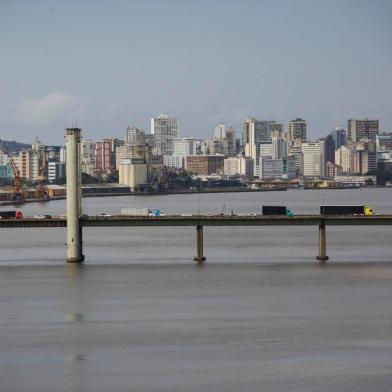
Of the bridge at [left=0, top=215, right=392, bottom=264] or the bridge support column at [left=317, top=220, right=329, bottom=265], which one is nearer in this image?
the bridge support column at [left=317, top=220, right=329, bottom=265]

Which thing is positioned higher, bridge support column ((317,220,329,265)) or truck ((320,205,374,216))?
Result: truck ((320,205,374,216))

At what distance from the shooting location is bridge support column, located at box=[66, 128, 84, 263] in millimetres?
51938

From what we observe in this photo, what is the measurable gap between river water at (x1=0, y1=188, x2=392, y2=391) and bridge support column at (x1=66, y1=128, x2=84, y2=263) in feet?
2.48

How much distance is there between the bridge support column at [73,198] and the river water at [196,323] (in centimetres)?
76

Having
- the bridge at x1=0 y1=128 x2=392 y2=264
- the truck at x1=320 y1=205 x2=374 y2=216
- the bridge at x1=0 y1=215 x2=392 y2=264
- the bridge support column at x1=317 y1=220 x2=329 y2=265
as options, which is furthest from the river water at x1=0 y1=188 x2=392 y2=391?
the truck at x1=320 y1=205 x2=374 y2=216

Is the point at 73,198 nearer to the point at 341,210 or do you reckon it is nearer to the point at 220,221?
the point at 220,221

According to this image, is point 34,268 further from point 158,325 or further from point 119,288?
point 158,325

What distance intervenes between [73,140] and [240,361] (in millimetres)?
25289

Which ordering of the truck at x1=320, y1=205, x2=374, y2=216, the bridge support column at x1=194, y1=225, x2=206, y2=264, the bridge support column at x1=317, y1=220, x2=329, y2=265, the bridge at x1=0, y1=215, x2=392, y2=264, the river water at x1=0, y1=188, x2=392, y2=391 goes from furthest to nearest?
the truck at x1=320, y1=205, x2=374, y2=216
the bridge at x1=0, y1=215, x2=392, y2=264
the bridge support column at x1=317, y1=220, x2=329, y2=265
the bridge support column at x1=194, y1=225, x2=206, y2=264
the river water at x1=0, y1=188, x2=392, y2=391

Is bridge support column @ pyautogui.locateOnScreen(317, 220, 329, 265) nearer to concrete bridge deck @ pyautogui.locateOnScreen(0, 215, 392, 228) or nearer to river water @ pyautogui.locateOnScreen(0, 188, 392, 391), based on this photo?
concrete bridge deck @ pyautogui.locateOnScreen(0, 215, 392, 228)

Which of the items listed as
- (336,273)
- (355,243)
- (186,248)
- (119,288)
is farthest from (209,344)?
(355,243)

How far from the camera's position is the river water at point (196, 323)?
27734 millimetres

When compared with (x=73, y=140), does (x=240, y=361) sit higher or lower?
lower

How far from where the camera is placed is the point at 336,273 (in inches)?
1861
